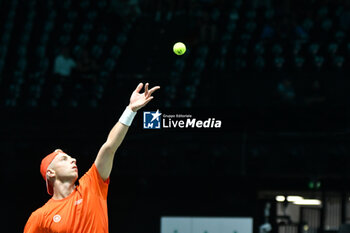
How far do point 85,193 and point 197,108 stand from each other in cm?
665

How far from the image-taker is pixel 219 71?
13492 mm

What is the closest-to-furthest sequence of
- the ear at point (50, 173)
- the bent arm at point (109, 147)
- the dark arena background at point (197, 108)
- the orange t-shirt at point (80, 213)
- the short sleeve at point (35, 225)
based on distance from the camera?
the bent arm at point (109, 147) < the orange t-shirt at point (80, 213) < the short sleeve at point (35, 225) < the ear at point (50, 173) < the dark arena background at point (197, 108)

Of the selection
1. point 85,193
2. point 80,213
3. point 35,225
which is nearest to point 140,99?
point 85,193

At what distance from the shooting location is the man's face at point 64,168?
6.90m

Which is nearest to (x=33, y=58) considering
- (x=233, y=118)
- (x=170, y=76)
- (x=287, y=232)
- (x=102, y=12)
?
(x=102, y=12)

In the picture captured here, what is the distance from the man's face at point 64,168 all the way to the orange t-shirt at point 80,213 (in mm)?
126

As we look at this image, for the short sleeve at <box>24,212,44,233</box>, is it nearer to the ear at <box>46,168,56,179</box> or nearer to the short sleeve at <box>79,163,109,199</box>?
the ear at <box>46,168,56,179</box>

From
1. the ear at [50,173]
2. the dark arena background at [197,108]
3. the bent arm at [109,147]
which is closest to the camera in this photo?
the bent arm at [109,147]

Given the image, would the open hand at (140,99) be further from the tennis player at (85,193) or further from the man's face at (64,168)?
the man's face at (64,168)

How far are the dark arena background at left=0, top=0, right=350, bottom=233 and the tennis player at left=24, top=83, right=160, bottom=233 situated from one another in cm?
632

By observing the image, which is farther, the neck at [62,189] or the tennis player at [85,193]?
the neck at [62,189]

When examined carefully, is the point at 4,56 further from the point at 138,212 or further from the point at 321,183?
the point at 321,183

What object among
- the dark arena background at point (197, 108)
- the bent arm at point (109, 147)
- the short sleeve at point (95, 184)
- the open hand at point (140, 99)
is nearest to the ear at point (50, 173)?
the short sleeve at point (95, 184)

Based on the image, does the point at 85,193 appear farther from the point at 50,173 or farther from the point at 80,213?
the point at 50,173
